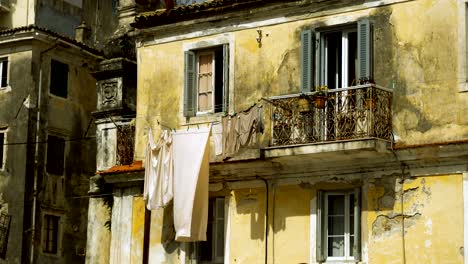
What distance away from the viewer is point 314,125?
892 inches

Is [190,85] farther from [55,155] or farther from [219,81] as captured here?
Result: [55,155]

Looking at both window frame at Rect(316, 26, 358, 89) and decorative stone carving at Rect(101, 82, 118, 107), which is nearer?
window frame at Rect(316, 26, 358, 89)

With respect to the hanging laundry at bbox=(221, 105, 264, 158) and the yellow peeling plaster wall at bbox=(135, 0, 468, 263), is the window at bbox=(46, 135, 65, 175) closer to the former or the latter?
the yellow peeling plaster wall at bbox=(135, 0, 468, 263)

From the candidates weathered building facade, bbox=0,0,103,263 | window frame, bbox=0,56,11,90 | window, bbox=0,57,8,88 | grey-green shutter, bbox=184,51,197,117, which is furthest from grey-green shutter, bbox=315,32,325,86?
window, bbox=0,57,8,88

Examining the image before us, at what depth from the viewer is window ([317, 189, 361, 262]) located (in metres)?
22.4

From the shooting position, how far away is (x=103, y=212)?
89.2ft

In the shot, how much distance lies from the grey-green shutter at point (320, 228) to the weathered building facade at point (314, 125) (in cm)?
3

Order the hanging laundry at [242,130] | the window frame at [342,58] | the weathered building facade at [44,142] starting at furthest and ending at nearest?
the weathered building facade at [44,142] < the hanging laundry at [242,130] < the window frame at [342,58]

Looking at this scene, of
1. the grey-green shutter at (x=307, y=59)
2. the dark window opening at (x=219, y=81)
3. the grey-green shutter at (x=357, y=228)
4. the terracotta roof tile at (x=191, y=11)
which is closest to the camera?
the grey-green shutter at (x=357, y=228)

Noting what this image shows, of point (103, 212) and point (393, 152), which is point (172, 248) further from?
point (393, 152)

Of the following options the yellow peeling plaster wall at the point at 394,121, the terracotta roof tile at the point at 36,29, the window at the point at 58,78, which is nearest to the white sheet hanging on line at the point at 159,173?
the yellow peeling plaster wall at the point at 394,121

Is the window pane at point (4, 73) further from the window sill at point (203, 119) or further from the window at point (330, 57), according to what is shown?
the window at point (330, 57)

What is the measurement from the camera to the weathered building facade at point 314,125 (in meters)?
21.6

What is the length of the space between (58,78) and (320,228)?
16.7 m
